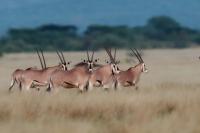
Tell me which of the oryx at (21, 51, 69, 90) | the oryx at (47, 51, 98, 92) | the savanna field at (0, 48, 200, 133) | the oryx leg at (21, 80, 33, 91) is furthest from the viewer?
the oryx leg at (21, 80, 33, 91)

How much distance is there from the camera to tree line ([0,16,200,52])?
253ft

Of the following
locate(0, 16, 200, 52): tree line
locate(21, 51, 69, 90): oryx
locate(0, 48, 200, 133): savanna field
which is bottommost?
locate(0, 48, 200, 133): savanna field

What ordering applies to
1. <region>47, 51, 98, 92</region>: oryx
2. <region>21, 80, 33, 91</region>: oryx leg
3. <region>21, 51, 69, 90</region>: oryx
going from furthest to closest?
1. <region>21, 80, 33, 91</region>: oryx leg
2. <region>21, 51, 69, 90</region>: oryx
3. <region>47, 51, 98, 92</region>: oryx

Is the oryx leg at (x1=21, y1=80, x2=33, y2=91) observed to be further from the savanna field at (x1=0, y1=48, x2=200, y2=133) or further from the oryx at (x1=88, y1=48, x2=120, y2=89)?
the savanna field at (x1=0, y1=48, x2=200, y2=133)

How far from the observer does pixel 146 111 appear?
10578 millimetres

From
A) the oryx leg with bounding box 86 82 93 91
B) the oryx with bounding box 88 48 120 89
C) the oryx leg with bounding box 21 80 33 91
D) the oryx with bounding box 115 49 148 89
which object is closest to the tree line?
the oryx with bounding box 115 49 148 89

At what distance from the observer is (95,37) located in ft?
279

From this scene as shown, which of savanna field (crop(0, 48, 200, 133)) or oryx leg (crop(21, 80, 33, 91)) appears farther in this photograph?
oryx leg (crop(21, 80, 33, 91))

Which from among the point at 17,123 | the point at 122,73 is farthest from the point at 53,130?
the point at 122,73

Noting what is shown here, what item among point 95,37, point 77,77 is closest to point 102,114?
point 77,77

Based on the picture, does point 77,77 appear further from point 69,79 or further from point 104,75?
point 104,75

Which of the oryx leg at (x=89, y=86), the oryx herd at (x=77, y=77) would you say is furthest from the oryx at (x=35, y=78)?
the oryx leg at (x=89, y=86)

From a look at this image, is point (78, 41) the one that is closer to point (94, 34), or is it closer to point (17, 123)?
point (94, 34)

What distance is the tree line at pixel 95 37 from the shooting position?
253 feet
